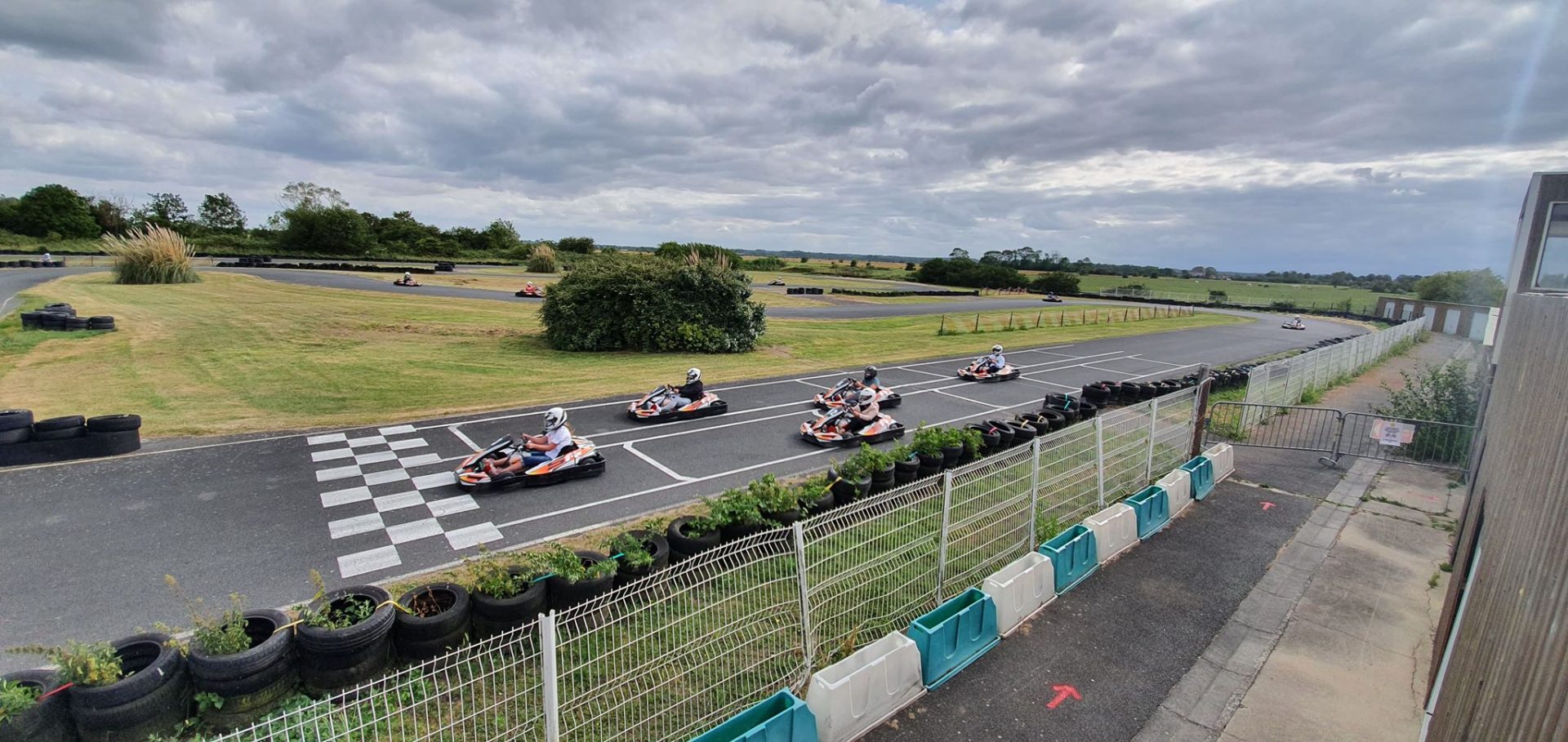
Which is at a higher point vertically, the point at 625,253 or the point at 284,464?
the point at 625,253

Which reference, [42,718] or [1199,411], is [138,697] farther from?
[1199,411]

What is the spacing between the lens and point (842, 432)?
1213 cm

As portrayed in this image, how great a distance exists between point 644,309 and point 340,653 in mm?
17354

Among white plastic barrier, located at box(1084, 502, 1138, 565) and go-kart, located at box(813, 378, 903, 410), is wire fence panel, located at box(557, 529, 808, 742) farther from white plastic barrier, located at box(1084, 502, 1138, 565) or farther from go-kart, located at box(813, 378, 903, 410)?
go-kart, located at box(813, 378, 903, 410)

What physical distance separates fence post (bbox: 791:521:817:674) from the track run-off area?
414 cm

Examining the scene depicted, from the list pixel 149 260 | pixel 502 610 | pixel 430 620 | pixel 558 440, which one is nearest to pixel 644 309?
pixel 558 440

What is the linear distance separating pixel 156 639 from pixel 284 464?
629 cm

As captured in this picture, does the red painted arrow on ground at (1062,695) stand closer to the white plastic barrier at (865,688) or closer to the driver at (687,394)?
the white plastic barrier at (865,688)

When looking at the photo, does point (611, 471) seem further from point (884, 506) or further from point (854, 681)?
point (854, 681)

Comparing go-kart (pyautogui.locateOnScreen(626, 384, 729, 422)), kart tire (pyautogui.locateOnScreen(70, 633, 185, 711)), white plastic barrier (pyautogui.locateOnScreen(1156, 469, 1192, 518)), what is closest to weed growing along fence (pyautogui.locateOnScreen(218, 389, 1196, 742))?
kart tire (pyautogui.locateOnScreen(70, 633, 185, 711))

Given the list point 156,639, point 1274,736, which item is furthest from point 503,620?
point 1274,736

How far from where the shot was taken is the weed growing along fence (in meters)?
4.16

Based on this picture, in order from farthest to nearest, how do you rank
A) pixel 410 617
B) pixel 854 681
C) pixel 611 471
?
1. pixel 611 471
2. pixel 410 617
3. pixel 854 681

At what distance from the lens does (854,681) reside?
14.4 feet
